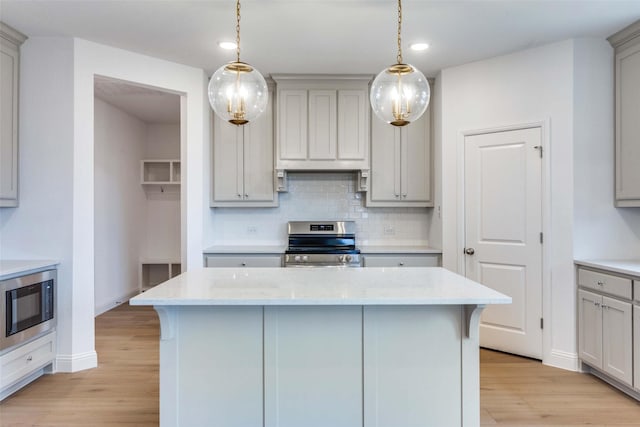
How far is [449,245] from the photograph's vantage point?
3674 millimetres

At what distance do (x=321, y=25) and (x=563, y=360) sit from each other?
A: 3273 millimetres

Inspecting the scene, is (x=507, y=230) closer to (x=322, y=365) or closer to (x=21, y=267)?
(x=322, y=365)

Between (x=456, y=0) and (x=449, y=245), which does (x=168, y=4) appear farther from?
(x=449, y=245)

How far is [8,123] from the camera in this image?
9.47 feet

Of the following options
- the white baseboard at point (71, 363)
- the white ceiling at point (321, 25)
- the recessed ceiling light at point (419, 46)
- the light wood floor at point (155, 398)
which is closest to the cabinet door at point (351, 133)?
the white ceiling at point (321, 25)

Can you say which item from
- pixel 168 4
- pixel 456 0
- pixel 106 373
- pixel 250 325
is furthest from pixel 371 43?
pixel 106 373

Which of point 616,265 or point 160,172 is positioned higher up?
point 160,172

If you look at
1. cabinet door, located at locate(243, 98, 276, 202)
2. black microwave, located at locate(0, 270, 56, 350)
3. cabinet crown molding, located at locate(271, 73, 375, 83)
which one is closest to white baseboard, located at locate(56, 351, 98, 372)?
black microwave, located at locate(0, 270, 56, 350)

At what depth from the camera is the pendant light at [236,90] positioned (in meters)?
2.01

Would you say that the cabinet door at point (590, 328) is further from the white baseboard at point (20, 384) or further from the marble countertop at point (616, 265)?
the white baseboard at point (20, 384)

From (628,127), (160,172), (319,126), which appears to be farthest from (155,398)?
(628,127)

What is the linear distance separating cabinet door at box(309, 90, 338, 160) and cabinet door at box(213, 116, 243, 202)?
0.80 meters

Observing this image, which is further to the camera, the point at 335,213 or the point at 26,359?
the point at 335,213

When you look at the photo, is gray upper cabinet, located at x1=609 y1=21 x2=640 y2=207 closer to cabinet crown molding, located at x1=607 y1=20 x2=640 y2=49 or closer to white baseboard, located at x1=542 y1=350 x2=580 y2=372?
cabinet crown molding, located at x1=607 y1=20 x2=640 y2=49
